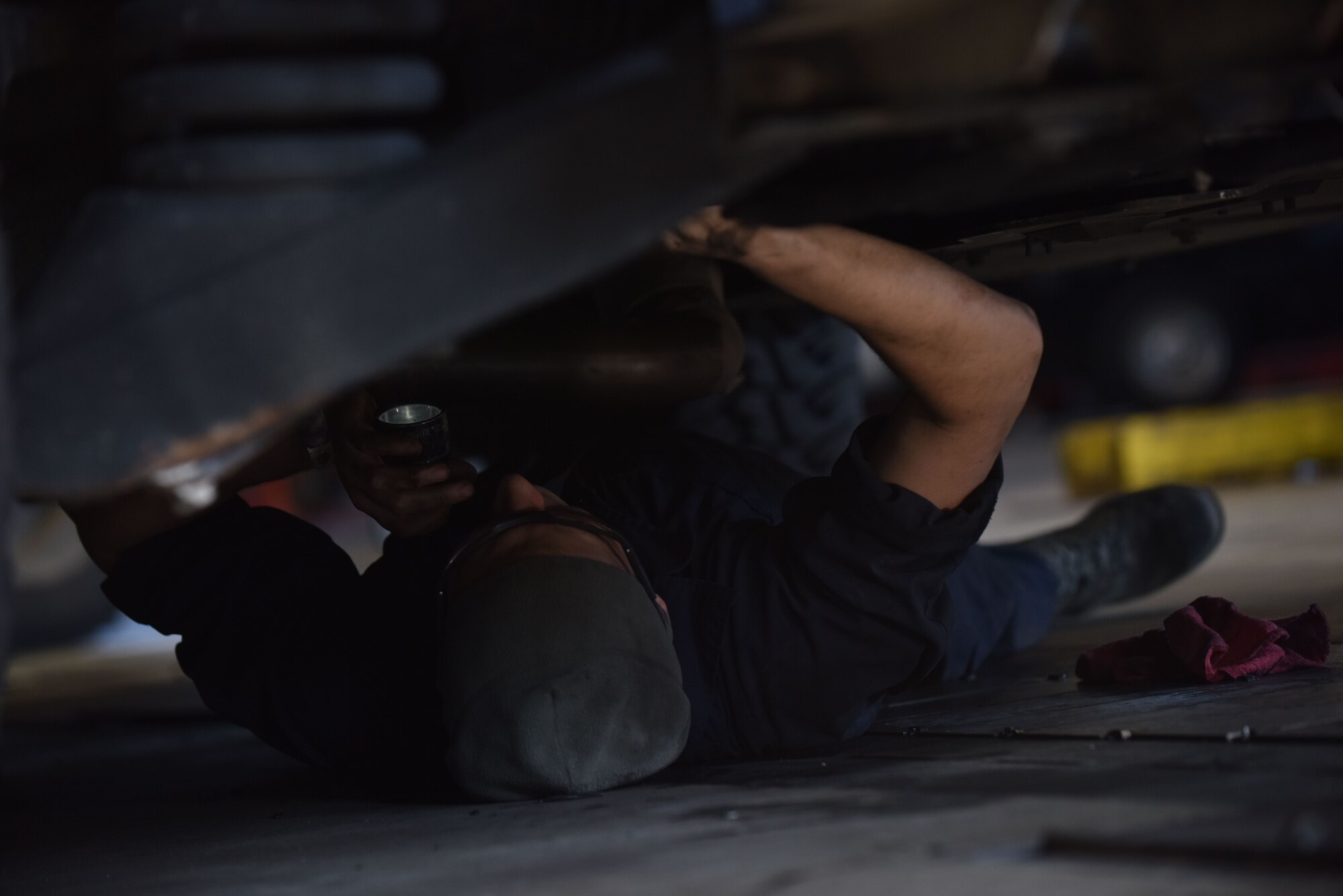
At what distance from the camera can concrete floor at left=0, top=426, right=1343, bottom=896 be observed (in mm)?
815

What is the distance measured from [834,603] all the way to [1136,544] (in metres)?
1.06

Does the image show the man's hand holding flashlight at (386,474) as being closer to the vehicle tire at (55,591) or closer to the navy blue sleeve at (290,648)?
the navy blue sleeve at (290,648)

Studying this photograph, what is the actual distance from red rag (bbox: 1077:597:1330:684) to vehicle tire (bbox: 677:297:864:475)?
0.69 meters

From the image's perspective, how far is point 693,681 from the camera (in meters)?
1.39

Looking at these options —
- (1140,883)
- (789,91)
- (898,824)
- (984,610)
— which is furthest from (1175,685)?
(789,91)

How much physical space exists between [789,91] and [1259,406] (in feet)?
16.4

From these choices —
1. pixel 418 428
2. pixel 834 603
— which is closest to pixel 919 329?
pixel 834 603

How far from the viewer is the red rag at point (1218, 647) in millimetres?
1437

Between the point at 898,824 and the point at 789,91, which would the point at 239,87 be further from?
the point at 898,824

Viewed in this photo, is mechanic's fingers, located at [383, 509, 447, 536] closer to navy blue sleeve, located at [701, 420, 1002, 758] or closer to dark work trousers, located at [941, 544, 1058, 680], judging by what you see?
navy blue sleeve, located at [701, 420, 1002, 758]

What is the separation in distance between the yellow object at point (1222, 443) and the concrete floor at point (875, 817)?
3.36 metres

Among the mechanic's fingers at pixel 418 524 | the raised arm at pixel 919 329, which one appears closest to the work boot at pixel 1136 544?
the raised arm at pixel 919 329

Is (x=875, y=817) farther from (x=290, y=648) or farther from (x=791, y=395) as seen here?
(x=791, y=395)

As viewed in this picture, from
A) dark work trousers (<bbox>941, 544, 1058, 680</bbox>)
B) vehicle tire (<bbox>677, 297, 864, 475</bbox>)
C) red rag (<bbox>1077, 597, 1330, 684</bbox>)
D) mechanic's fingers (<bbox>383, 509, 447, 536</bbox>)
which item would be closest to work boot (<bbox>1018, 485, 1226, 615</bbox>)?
dark work trousers (<bbox>941, 544, 1058, 680</bbox>)
